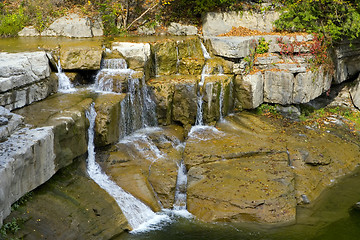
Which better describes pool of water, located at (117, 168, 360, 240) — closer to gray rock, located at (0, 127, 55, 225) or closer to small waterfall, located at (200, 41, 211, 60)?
gray rock, located at (0, 127, 55, 225)

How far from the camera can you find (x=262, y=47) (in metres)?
13.3

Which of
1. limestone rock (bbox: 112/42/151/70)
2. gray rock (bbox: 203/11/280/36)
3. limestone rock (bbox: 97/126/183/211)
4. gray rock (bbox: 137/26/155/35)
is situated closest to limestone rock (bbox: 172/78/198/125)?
limestone rock (bbox: 97/126/183/211)

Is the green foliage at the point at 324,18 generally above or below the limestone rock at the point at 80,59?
above

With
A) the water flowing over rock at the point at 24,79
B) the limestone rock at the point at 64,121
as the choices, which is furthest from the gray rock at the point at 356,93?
the water flowing over rock at the point at 24,79

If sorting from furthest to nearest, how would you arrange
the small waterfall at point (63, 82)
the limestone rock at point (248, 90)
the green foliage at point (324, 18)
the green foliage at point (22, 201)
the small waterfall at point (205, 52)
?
the small waterfall at point (205, 52) < the green foliage at point (324, 18) < the limestone rock at point (248, 90) < the small waterfall at point (63, 82) < the green foliage at point (22, 201)

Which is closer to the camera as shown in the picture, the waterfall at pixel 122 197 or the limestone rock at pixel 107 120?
the waterfall at pixel 122 197

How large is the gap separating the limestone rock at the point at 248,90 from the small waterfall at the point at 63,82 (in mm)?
5585

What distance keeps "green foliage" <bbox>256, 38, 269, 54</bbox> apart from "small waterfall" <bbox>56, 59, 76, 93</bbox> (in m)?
6.83

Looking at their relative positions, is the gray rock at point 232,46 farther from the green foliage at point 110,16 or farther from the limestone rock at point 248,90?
the green foliage at point 110,16

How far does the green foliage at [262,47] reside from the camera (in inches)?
525

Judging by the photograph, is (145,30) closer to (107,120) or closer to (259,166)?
(107,120)

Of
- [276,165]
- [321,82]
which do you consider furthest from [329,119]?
[276,165]

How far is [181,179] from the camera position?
932 centimetres

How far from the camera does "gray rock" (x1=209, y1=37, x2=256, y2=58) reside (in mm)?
12844
